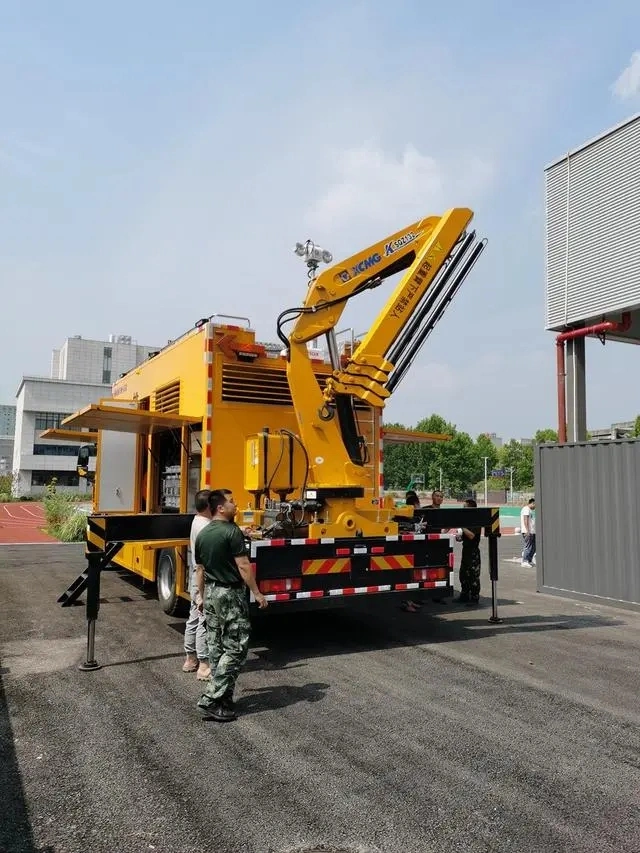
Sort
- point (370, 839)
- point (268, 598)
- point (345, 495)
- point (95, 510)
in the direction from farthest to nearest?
1. point (95, 510)
2. point (345, 495)
3. point (268, 598)
4. point (370, 839)

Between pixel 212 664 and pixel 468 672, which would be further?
pixel 468 672

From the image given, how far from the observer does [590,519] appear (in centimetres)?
1070

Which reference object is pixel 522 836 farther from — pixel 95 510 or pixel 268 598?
pixel 95 510

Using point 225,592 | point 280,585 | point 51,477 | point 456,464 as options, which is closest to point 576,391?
point 280,585

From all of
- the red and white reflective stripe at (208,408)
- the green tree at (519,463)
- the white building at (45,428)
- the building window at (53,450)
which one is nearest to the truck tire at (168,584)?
the red and white reflective stripe at (208,408)

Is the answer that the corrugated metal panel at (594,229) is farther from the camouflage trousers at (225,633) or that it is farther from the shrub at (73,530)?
the shrub at (73,530)

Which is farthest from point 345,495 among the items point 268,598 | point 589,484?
point 589,484

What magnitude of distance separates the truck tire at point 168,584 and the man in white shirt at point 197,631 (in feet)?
6.80

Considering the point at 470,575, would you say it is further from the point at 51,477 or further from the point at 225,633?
the point at 51,477

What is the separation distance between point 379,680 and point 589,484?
20.8 feet

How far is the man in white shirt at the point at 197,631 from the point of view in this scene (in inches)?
237

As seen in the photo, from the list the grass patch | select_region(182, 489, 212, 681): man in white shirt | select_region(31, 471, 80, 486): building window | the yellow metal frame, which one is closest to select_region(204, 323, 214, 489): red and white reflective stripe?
the yellow metal frame

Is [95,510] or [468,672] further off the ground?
[95,510]

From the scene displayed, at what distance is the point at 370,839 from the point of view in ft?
10.8
